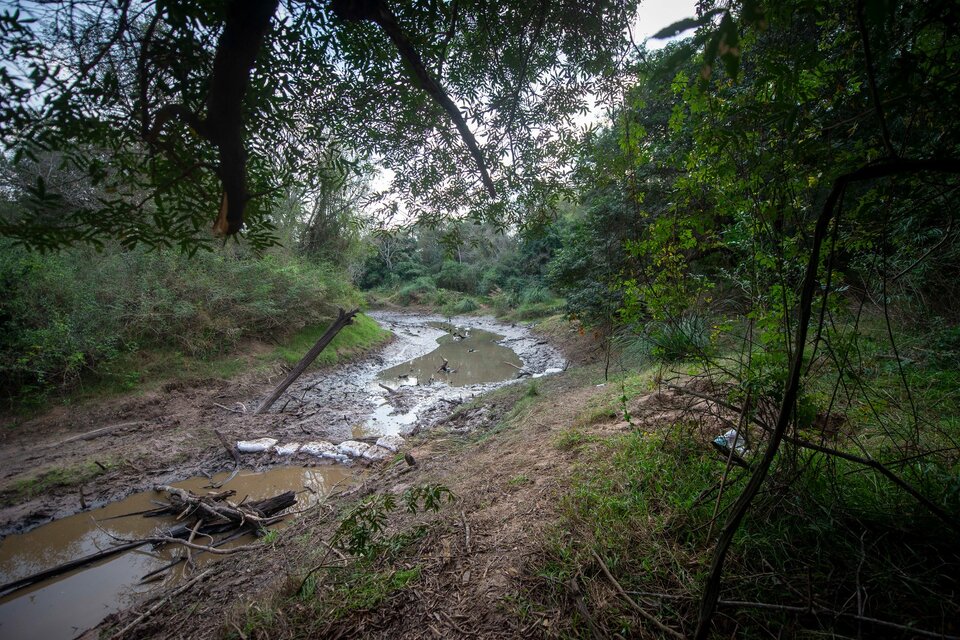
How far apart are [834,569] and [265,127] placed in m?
3.46

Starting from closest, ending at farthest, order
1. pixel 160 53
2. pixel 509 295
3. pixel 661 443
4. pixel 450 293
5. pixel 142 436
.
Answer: pixel 160 53 < pixel 661 443 < pixel 142 436 < pixel 509 295 < pixel 450 293

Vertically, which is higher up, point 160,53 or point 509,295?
point 160,53

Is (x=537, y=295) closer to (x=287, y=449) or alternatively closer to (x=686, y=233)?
(x=287, y=449)

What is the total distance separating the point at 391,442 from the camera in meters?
6.07

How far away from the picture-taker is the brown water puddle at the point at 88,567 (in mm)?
3158

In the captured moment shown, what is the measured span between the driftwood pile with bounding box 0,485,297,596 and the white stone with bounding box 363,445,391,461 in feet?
3.78

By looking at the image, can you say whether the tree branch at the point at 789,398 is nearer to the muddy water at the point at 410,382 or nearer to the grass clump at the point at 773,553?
the grass clump at the point at 773,553

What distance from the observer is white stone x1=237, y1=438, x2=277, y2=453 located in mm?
5840

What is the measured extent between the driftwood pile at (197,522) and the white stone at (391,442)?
1490 millimetres

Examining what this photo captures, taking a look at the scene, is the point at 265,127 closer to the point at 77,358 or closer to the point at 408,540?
the point at 408,540

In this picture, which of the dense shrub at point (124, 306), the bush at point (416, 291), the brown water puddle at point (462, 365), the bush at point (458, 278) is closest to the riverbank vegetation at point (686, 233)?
the dense shrub at point (124, 306)

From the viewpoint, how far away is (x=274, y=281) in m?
11.0

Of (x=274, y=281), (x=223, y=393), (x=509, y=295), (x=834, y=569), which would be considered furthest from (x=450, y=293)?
(x=834, y=569)

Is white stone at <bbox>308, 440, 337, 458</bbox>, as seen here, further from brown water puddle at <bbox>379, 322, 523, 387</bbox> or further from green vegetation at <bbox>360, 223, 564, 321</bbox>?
green vegetation at <bbox>360, 223, 564, 321</bbox>
